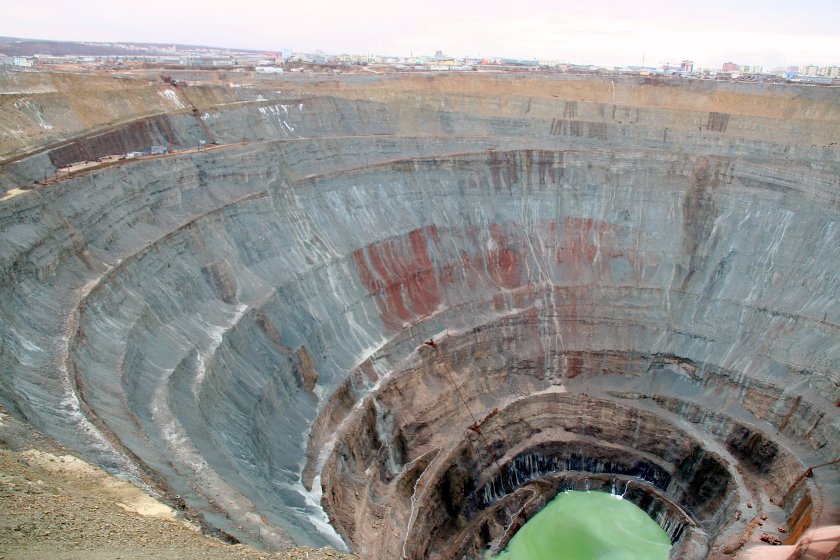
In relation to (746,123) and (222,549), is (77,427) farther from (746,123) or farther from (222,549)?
(746,123)

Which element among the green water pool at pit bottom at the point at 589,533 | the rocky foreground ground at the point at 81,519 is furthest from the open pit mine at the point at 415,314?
the rocky foreground ground at the point at 81,519

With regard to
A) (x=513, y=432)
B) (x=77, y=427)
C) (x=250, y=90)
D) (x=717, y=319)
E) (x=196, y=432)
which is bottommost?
(x=513, y=432)

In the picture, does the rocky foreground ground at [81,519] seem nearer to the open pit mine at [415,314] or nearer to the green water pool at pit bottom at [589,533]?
the open pit mine at [415,314]

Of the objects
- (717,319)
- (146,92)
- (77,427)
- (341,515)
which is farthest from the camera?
(146,92)

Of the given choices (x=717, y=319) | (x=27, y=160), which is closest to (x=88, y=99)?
(x=27, y=160)

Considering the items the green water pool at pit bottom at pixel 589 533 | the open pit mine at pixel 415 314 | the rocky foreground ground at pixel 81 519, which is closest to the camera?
the rocky foreground ground at pixel 81 519

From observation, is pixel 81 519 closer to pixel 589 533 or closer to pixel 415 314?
pixel 589 533

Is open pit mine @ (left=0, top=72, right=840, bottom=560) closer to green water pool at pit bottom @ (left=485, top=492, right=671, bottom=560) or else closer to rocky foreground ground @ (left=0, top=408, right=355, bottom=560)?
green water pool at pit bottom @ (left=485, top=492, right=671, bottom=560)
